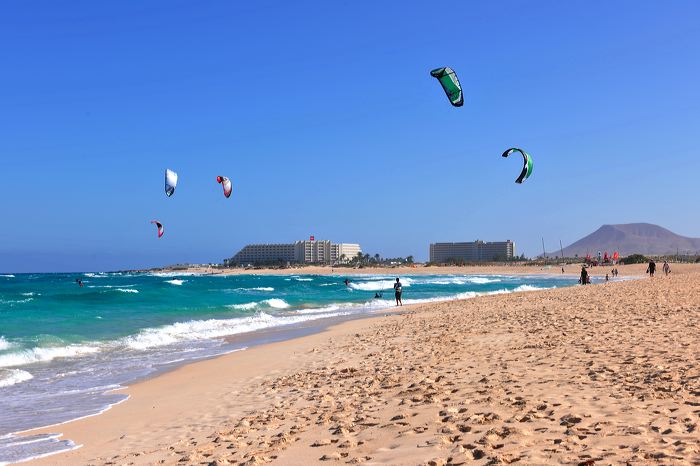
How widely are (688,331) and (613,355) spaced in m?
2.16

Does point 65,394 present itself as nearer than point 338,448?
No

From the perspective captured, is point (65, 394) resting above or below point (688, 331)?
below

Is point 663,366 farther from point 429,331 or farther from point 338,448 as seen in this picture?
point 429,331

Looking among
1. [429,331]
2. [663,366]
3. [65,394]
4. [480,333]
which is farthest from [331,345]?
[663,366]

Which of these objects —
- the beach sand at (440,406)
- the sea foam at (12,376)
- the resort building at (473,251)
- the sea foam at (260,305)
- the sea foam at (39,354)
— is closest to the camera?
the beach sand at (440,406)

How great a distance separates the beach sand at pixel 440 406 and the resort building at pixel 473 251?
5988 inches

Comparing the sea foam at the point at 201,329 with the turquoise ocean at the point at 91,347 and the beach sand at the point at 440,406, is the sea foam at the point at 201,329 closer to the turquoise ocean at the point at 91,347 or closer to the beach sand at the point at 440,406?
the turquoise ocean at the point at 91,347

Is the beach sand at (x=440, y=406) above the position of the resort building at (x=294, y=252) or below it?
below

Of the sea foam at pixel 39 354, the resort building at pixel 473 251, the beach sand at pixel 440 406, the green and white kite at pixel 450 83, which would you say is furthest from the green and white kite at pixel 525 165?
the resort building at pixel 473 251

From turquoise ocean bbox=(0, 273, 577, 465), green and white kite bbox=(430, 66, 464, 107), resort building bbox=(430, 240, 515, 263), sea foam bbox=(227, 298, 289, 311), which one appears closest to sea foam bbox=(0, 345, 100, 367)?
turquoise ocean bbox=(0, 273, 577, 465)

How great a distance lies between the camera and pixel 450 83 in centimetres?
1396

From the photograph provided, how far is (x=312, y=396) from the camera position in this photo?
6.52 meters

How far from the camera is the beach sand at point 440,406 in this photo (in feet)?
12.5

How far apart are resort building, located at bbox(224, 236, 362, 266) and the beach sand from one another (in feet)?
512
